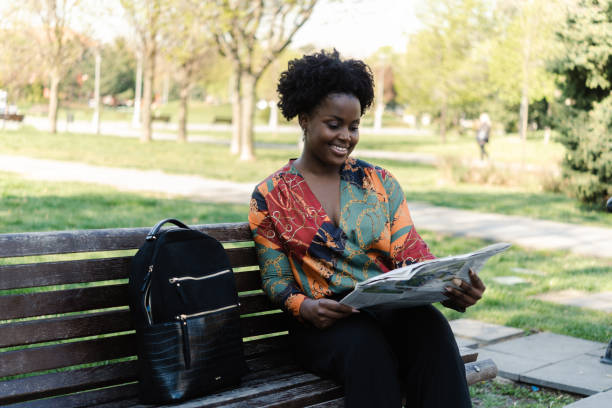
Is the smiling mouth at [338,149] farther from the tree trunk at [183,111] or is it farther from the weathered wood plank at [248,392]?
the tree trunk at [183,111]

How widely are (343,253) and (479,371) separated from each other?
2.75ft

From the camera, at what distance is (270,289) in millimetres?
2965

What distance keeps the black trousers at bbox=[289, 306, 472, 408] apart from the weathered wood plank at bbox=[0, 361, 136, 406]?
670 mm

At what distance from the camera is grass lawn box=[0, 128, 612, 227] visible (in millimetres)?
12086

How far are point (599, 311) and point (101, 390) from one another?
4.26m

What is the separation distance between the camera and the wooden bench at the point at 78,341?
256 cm

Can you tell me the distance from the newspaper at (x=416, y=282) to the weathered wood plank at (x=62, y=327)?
0.84m

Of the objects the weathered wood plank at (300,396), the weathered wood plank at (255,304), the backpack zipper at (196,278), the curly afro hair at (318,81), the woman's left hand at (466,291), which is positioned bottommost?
the weathered wood plank at (300,396)

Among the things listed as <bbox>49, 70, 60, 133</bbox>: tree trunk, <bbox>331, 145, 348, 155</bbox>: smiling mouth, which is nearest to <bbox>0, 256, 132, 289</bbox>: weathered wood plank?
<bbox>331, 145, 348, 155</bbox>: smiling mouth

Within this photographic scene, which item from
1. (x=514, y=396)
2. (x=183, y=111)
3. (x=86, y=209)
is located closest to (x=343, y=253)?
(x=514, y=396)

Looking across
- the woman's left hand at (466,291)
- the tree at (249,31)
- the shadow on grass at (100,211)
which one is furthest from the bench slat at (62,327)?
the tree at (249,31)

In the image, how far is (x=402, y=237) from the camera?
310cm

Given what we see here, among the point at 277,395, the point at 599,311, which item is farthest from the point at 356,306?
the point at 599,311

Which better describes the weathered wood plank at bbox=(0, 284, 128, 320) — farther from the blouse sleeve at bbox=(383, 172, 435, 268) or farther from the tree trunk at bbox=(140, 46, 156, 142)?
the tree trunk at bbox=(140, 46, 156, 142)
